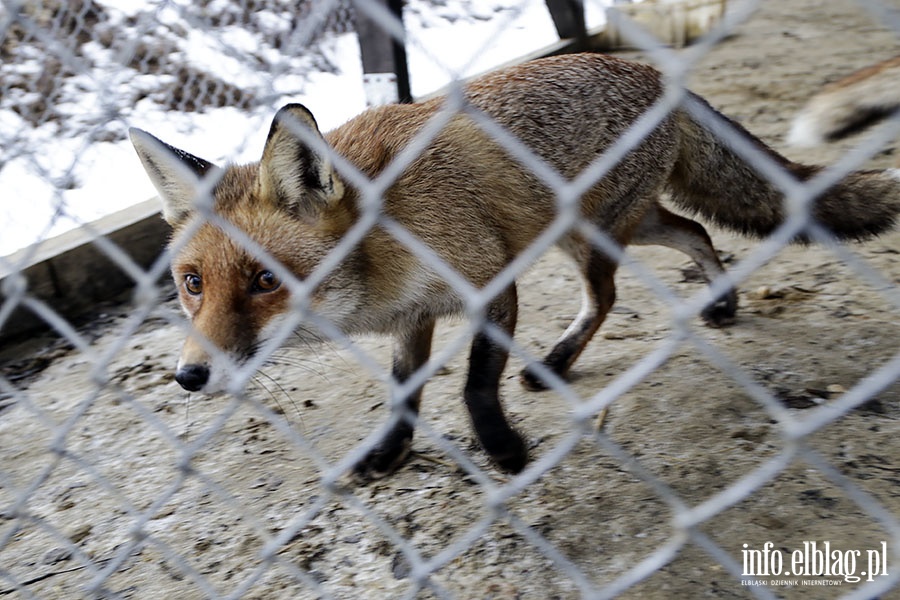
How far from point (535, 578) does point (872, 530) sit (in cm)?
85

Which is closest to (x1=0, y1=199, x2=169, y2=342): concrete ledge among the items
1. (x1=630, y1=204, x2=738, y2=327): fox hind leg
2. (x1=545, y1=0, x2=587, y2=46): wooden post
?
(x1=630, y1=204, x2=738, y2=327): fox hind leg

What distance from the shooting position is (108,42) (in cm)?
562

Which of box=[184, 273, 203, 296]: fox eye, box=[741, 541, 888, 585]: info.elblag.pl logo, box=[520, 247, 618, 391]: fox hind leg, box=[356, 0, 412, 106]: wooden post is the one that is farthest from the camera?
box=[356, 0, 412, 106]: wooden post

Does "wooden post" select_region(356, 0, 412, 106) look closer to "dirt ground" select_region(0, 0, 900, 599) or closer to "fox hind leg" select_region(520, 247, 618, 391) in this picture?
"dirt ground" select_region(0, 0, 900, 599)

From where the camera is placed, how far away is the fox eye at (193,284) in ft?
7.29

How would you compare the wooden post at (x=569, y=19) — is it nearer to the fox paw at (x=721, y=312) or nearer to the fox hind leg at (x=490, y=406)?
the fox paw at (x=721, y=312)

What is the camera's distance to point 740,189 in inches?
117

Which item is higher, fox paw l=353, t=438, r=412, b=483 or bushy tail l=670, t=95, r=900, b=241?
bushy tail l=670, t=95, r=900, b=241

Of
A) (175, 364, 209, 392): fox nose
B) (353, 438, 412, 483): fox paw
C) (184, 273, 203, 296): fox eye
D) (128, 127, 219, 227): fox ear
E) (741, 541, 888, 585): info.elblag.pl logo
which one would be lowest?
(353, 438, 412, 483): fox paw

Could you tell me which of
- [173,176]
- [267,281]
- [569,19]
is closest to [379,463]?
[267,281]

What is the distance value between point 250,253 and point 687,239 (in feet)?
6.23

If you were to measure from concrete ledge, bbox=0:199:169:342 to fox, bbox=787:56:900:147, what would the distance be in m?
3.00

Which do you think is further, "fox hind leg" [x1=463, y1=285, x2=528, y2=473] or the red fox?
"fox hind leg" [x1=463, y1=285, x2=528, y2=473]

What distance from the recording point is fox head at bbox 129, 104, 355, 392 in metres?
2.00
